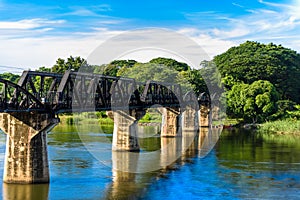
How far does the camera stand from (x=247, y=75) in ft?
431

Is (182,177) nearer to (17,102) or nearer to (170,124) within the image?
(17,102)

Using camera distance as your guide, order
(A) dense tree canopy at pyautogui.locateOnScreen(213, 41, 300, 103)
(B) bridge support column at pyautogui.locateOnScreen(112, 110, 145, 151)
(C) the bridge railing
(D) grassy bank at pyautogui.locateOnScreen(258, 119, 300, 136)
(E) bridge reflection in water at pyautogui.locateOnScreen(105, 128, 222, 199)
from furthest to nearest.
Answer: (A) dense tree canopy at pyautogui.locateOnScreen(213, 41, 300, 103)
(D) grassy bank at pyautogui.locateOnScreen(258, 119, 300, 136)
(B) bridge support column at pyautogui.locateOnScreen(112, 110, 145, 151)
(E) bridge reflection in water at pyautogui.locateOnScreen(105, 128, 222, 199)
(C) the bridge railing

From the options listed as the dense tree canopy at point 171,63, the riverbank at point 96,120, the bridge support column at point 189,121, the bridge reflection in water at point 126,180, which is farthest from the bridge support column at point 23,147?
the dense tree canopy at point 171,63

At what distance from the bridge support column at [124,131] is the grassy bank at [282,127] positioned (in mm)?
42716

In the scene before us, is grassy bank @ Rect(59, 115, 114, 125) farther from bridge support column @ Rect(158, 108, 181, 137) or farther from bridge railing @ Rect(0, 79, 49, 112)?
bridge railing @ Rect(0, 79, 49, 112)

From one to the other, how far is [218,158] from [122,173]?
16.6m

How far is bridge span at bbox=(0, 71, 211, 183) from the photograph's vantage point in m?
42.0

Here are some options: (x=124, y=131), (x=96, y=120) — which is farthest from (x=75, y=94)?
(x=96, y=120)

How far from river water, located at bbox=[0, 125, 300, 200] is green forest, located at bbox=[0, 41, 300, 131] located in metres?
39.3

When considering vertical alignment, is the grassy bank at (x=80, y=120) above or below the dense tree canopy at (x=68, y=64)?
below

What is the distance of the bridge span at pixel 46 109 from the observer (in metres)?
42.0

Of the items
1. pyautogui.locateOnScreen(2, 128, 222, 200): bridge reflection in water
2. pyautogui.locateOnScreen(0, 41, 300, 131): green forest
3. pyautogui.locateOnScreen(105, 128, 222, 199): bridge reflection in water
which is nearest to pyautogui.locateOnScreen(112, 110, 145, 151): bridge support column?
pyautogui.locateOnScreen(2, 128, 222, 200): bridge reflection in water

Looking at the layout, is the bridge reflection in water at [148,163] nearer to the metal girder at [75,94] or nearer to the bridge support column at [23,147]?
the bridge support column at [23,147]

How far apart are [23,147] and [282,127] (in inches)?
2845
